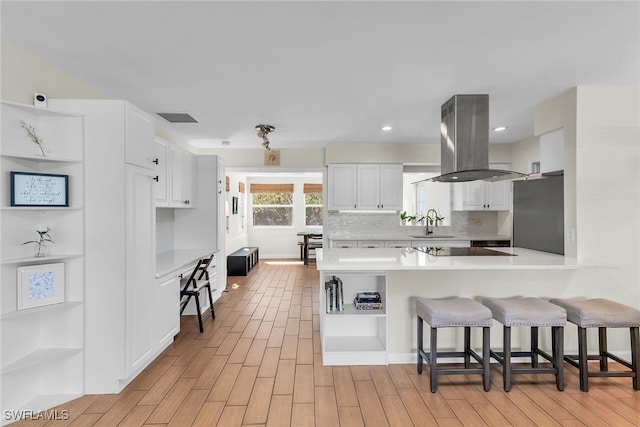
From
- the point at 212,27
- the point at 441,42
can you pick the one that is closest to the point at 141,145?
the point at 212,27

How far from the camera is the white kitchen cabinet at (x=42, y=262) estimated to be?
2117 millimetres

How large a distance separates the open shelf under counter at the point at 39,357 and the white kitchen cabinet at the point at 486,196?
5.57 metres

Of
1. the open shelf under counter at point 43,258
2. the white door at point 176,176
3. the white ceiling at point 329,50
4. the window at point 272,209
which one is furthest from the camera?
the window at point 272,209

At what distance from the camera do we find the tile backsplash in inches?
237

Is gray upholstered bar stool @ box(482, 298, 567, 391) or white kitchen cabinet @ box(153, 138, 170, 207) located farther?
white kitchen cabinet @ box(153, 138, 170, 207)

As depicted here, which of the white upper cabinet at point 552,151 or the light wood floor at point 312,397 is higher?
the white upper cabinet at point 552,151

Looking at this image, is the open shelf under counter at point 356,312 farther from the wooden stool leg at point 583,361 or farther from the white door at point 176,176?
the white door at point 176,176

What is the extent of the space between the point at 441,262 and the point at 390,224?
131 inches

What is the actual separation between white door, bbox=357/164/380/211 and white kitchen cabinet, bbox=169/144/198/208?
2.64 meters

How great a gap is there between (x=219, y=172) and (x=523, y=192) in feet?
12.9

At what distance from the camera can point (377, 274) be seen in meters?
3.02

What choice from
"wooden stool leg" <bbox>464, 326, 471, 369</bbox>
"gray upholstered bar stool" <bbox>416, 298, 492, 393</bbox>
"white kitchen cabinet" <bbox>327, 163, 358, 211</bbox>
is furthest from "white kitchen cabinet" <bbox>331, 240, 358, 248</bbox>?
"gray upholstered bar stool" <bbox>416, 298, 492, 393</bbox>

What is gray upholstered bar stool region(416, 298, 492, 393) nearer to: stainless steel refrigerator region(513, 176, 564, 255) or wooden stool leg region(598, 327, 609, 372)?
wooden stool leg region(598, 327, 609, 372)

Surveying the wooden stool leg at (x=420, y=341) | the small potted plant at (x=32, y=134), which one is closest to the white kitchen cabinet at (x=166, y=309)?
the small potted plant at (x=32, y=134)
